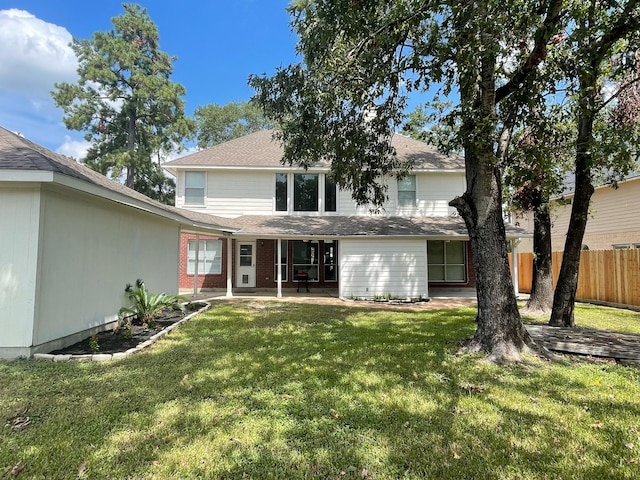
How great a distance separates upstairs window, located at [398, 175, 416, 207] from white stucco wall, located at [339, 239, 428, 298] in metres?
2.71

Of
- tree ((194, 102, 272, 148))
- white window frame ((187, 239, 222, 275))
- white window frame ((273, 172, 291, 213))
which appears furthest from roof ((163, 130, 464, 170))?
tree ((194, 102, 272, 148))

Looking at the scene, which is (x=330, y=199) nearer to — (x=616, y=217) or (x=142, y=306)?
(x=142, y=306)

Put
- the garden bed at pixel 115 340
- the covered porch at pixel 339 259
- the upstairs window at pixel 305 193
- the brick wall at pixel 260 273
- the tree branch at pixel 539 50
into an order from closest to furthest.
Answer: the tree branch at pixel 539 50
the garden bed at pixel 115 340
the covered porch at pixel 339 259
the upstairs window at pixel 305 193
the brick wall at pixel 260 273

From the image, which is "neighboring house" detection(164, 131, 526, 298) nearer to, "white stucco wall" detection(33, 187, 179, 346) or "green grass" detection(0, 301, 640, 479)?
"white stucco wall" detection(33, 187, 179, 346)

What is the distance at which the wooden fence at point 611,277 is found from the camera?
37.2ft

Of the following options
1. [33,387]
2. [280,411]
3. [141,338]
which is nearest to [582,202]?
[280,411]

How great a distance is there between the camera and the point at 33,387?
425 centimetres

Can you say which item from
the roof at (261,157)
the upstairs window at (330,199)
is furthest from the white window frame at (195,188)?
the upstairs window at (330,199)

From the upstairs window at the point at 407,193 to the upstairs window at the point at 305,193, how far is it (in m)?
3.73

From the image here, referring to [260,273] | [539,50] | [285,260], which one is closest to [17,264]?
[539,50]

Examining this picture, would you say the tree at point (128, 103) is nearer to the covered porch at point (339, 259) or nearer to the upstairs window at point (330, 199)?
the covered porch at point (339, 259)

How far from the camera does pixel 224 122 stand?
1508 inches

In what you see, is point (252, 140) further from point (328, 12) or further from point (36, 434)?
point (36, 434)

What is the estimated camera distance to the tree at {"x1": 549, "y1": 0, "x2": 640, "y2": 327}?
512 cm
